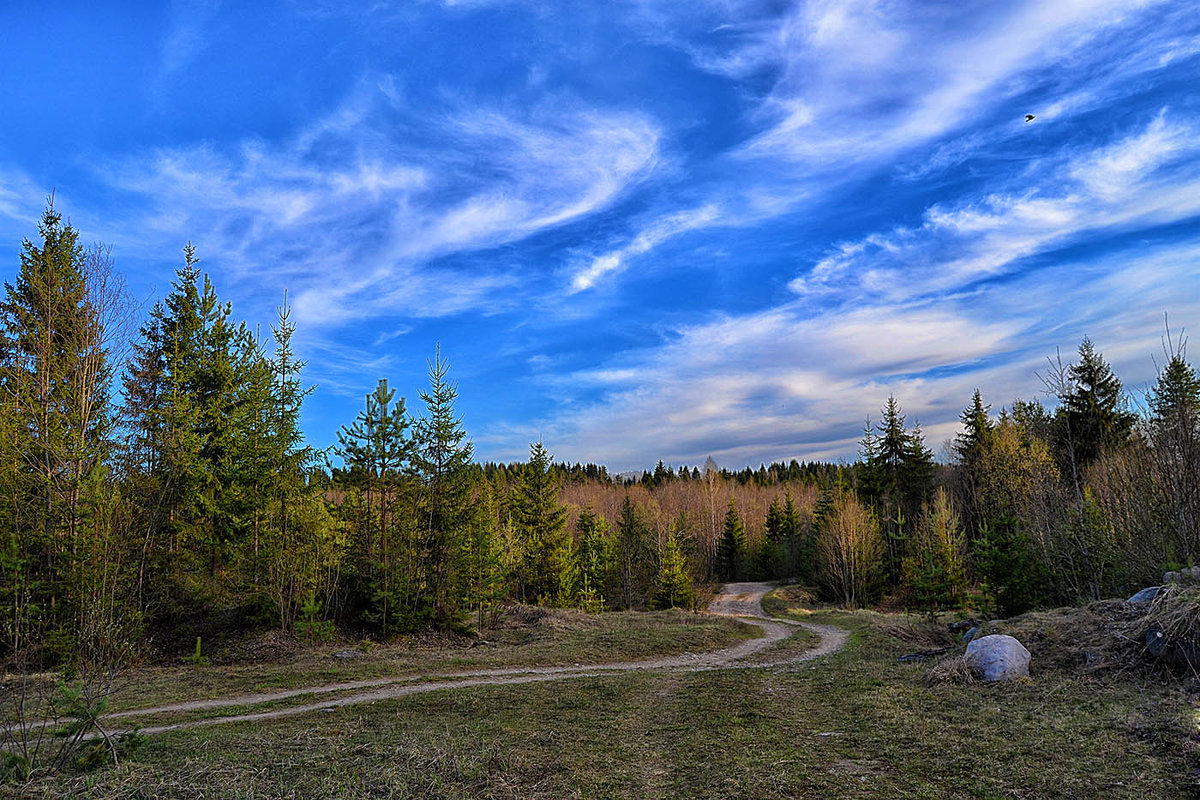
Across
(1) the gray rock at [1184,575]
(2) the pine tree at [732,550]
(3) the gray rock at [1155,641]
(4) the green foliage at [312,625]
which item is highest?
(1) the gray rock at [1184,575]

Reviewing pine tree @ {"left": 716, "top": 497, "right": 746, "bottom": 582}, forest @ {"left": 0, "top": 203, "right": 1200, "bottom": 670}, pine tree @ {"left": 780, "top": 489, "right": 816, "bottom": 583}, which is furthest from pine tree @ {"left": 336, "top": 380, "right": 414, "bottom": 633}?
pine tree @ {"left": 716, "top": 497, "right": 746, "bottom": 582}


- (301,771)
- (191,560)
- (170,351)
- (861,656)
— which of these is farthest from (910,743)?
(170,351)

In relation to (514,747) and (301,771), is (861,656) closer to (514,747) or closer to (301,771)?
(514,747)

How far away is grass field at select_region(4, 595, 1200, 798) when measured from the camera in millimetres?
5801

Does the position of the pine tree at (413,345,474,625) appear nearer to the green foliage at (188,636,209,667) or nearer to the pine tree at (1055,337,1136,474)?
the green foliage at (188,636,209,667)

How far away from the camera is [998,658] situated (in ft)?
31.9

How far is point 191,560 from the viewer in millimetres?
18641

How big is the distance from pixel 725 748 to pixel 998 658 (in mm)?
4963

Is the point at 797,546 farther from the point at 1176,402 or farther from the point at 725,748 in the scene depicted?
the point at 725,748

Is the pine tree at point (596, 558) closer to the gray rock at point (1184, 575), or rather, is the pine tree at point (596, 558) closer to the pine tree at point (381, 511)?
the pine tree at point (381, 511)

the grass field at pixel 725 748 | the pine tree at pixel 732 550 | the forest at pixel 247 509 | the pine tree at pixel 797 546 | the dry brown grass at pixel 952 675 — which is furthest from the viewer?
Answer: the pine tree at pixel 732 550

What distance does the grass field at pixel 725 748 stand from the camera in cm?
580

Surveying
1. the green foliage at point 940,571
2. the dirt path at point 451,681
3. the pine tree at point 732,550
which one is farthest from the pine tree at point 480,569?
the pine tree at point 732,550

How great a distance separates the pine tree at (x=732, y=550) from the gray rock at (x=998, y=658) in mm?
47187
